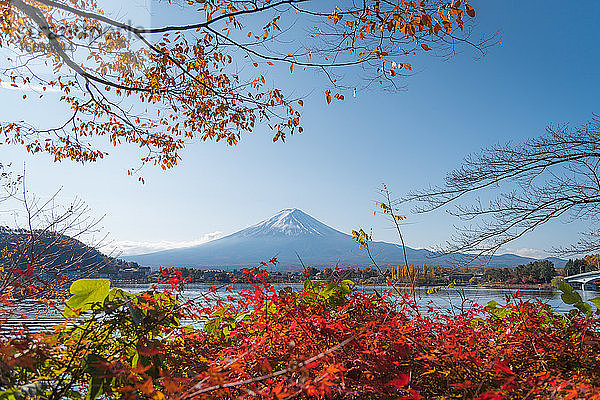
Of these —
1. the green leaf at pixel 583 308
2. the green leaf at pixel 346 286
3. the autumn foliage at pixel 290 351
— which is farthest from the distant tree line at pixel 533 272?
the green leaf at pixel 346 286

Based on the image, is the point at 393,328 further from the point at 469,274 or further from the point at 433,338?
the point at 469,274

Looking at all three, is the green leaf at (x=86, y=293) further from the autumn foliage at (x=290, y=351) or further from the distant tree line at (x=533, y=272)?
the distant tree line at (x=533, y=272)

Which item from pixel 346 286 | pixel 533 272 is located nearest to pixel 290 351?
pixel 346 286

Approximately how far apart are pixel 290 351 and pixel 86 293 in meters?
0.66

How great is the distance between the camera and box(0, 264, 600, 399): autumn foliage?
92 centimetres

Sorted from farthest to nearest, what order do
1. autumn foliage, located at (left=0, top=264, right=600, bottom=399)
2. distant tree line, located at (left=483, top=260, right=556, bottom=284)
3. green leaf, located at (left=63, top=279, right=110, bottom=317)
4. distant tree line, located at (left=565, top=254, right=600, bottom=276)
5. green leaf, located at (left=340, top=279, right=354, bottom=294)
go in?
distant tree line, located at (left=565, top=254, right=600, bottom=276), distant tree line, located at (left=483, top=260, right=556, bottom=284), green leaf, located at (left=340, top=279, right=354, bottom=294), green leaf, located at (left=63, top=279, right=110, bottom=317), autumn foliage, located at (left=0, top=264, right=600, bottom=399)

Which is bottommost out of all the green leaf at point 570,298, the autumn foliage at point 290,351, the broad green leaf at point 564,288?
the autumn foliage at point 290,351

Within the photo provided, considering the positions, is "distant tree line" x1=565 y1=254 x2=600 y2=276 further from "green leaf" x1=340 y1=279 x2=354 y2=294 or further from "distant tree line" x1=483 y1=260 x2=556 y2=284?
Answer: "green leaf" x1=340 y1=279 x2=354 y2=294

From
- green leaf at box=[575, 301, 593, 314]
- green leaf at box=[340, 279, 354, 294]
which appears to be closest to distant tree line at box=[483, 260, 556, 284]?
green leaf at box=[575, 301, 593, 314]

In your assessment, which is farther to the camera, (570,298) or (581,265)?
(581,265)

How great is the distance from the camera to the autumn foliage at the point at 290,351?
0.92 m

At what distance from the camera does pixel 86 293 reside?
1.21 meters

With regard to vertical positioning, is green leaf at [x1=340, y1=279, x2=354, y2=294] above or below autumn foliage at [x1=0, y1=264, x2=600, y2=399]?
above

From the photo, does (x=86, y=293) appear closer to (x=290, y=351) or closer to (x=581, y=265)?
(x=290, y=351)
